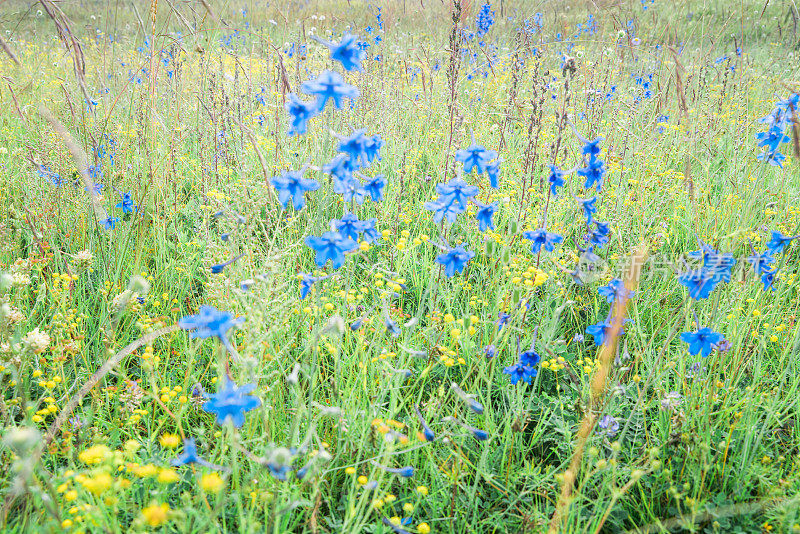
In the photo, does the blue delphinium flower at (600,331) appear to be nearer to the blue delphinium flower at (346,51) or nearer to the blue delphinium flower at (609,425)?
the blue delphinium flower at (609,425)

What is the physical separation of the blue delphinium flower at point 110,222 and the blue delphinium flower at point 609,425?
2.31 meters

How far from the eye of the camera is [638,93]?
373 cm

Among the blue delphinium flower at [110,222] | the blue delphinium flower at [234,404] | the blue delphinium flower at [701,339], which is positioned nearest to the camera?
the blue delphinium flower at [234,404]

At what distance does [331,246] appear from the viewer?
1.29 m

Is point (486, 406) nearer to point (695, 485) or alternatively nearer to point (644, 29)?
point (695, 485)

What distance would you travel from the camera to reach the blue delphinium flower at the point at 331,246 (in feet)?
4.16

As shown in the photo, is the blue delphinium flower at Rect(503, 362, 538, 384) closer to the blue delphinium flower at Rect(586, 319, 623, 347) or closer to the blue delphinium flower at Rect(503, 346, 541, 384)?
the blue delphinium flower at Rect(503, 346, 541, 384)

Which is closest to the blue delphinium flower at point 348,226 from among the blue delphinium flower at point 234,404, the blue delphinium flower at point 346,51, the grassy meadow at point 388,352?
the grassy meadow at point 388,352

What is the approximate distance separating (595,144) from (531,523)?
3.99 feet

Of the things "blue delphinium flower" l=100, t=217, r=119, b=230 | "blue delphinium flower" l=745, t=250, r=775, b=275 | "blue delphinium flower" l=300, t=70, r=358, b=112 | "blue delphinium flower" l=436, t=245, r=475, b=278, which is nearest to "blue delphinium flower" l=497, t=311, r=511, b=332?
"blue delphinium flower" l=436, t=245, r=475, b=278

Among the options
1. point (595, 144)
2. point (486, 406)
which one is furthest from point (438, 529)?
point (595, 144)

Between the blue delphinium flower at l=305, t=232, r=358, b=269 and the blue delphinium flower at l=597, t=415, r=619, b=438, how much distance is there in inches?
38.1

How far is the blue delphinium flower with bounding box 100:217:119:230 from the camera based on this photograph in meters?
2.39

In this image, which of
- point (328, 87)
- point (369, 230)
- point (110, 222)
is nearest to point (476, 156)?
point (369, 230)
